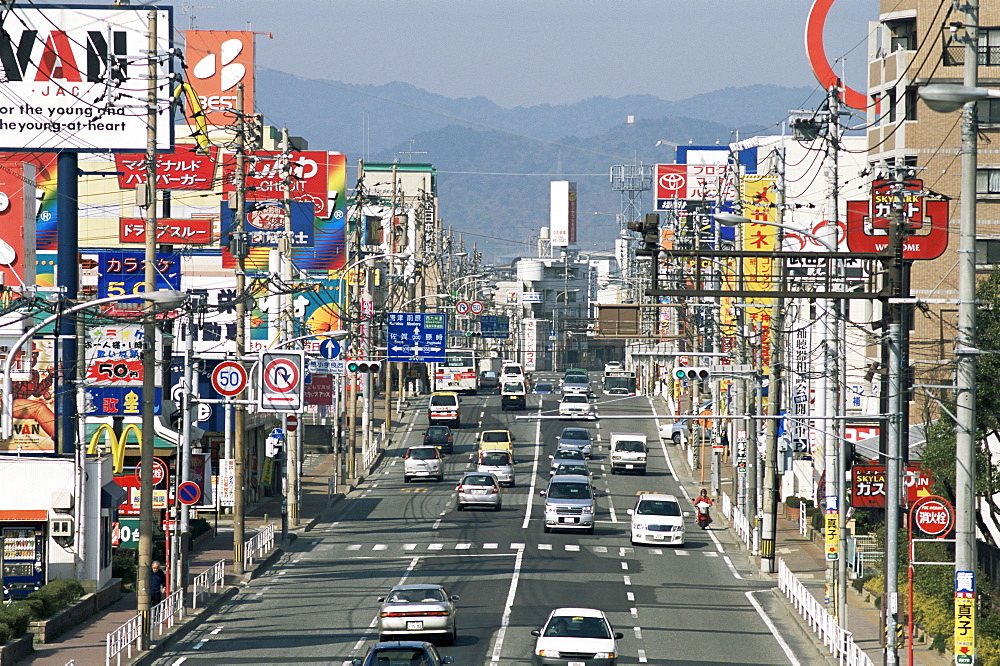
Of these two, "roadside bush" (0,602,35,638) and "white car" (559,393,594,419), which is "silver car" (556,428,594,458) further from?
"roadside bush" (0,602,35,638)

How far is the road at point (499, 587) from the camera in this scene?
31.1m

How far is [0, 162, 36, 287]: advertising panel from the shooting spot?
46938 mm

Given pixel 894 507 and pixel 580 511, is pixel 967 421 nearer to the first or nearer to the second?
pixel 894 507

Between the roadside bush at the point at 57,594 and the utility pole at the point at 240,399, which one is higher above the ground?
the utility pole at the point at 240,399

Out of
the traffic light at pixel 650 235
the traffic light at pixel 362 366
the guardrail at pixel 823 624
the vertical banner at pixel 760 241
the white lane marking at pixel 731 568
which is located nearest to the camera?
the traffic light at pixel 650 235

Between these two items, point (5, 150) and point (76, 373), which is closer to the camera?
point (76, 373)

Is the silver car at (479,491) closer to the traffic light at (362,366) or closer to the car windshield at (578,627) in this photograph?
the traffic light at (362,366)

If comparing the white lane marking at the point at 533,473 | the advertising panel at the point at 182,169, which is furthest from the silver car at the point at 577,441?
the advertising panel at the point at 182,169

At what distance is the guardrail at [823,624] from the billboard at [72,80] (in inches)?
864

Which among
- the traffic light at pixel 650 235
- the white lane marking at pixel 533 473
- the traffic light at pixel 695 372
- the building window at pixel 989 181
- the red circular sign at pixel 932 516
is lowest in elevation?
the white lane marking at pixel 533 473

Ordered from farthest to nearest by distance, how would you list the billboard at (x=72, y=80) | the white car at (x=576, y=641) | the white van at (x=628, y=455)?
1. the white van at (x=628, y=455)
2. the billboard at (x=72, y=80)
3. the white car at (x=576, y=641)

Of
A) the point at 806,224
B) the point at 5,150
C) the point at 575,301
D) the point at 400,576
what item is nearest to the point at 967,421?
the point at 400,576

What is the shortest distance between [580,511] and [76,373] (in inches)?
770

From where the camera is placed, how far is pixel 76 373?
41.4 metres
